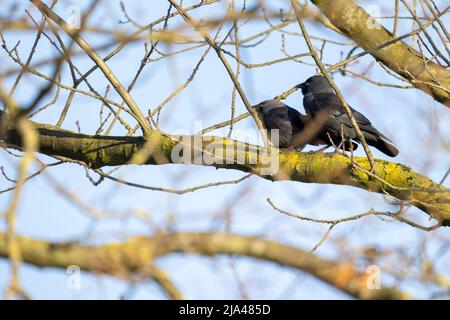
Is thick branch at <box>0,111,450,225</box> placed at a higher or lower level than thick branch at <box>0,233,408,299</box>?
higher

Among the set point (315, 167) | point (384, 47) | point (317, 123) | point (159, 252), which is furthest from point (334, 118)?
point (159, 252)

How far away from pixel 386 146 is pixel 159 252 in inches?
160

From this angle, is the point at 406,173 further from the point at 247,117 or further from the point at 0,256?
the point at 0,256

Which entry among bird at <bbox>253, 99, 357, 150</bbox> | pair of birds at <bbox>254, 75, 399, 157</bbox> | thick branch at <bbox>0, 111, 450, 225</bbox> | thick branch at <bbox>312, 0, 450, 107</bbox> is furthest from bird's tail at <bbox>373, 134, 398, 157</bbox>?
thick branch at <bbox>0, 111, 450, 225</bbox>

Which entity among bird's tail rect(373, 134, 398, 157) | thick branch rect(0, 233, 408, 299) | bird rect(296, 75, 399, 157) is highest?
bird rect(296, 75, 399, 157)

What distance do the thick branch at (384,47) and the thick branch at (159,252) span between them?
2.81 metres

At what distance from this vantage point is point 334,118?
687cm

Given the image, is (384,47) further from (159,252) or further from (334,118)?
(159,252)

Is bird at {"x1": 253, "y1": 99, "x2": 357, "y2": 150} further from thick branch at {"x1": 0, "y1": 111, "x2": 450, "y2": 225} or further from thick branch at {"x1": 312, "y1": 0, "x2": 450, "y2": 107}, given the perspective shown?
thick branch at {"x1": 0, "y1": 111, "x2": 450, "y2": 225}

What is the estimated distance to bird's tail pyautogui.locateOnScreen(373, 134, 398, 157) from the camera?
657 cm

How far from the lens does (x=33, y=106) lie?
2.26 meters

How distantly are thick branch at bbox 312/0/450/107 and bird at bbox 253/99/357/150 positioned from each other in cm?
111

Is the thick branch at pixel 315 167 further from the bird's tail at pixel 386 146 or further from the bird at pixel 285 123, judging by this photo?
the bird at pixel 285 123

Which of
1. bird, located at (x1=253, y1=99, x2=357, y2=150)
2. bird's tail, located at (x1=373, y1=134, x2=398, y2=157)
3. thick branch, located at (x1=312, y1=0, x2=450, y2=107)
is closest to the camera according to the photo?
thick branch, located at (x1=312, y1=0, x2=450, y2=107)
